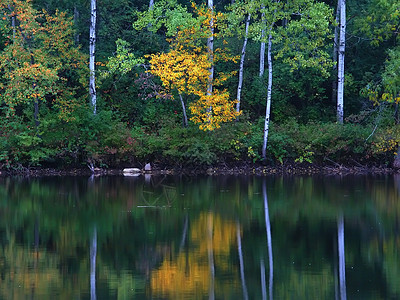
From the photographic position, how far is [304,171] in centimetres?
3288

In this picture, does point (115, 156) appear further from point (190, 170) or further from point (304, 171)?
point (304, 171)

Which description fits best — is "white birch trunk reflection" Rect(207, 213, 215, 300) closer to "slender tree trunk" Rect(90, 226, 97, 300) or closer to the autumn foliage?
"slender tree trunk" Rect(90, 226, 97, 300)

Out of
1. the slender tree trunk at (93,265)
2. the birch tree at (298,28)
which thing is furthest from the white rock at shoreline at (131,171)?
the slender tree trunk at (93,265)

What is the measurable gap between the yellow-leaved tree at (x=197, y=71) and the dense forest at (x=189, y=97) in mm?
66

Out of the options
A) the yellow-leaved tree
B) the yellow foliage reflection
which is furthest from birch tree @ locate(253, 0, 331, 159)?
the yellow foliage reflection

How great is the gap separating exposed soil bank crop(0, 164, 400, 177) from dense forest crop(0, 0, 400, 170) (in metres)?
0.34

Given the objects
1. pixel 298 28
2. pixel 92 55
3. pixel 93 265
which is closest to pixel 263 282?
pixel 93 265

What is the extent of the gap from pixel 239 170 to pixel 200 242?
56.9ft

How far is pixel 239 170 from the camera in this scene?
32969 millimetres

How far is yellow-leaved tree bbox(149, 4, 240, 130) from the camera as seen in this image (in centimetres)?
3291

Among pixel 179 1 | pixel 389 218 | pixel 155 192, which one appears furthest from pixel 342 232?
pixel 179 1

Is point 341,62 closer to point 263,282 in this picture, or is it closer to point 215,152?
point 215,152

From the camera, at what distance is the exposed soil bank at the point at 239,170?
3209cm

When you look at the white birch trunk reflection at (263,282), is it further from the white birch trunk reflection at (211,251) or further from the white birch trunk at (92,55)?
the white birch trunk at (92,55)
